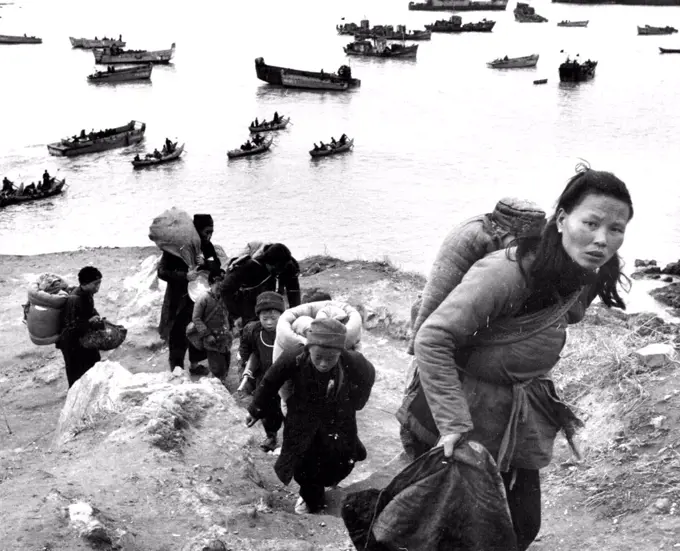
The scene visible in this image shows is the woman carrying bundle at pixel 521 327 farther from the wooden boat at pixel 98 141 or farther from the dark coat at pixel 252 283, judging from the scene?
the wooden boat at pixel 98 141

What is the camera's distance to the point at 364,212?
27.9 meters

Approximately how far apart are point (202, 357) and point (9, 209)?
24.1 m

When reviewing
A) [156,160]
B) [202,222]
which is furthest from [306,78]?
[202,222]

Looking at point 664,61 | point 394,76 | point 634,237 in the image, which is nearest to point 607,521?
point 634,237

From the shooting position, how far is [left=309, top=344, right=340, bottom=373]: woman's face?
145 inches

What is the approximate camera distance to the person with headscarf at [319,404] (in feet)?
12.3

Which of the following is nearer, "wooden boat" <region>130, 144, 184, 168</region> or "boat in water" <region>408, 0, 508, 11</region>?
"wooden boat" <region>130, 144, 184, 168</region>

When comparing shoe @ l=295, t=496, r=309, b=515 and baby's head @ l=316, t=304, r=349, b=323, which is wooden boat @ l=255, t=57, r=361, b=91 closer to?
baby's head @ l=316, t=304, r=349, b=323

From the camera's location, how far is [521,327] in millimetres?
2332

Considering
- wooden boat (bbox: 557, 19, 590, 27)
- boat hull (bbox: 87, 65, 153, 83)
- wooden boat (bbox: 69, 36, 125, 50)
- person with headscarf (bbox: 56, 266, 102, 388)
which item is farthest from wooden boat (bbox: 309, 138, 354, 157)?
wooden boat (bbox: 557, 19, 590, 27)

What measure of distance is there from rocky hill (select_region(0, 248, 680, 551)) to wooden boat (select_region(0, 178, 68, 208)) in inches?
904

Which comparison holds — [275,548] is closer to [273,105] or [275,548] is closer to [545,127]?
[545,127]

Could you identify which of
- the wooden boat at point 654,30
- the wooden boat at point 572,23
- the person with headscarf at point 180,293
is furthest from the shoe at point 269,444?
the wooden boat at point 572,23

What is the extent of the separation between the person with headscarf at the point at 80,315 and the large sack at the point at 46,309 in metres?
0.05
